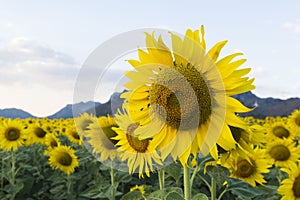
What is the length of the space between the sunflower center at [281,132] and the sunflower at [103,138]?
344 cm

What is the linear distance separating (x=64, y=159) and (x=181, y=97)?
4103mm

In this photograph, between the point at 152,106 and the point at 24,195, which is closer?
the point at 152,106

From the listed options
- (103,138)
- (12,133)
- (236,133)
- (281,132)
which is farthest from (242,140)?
(12,133)

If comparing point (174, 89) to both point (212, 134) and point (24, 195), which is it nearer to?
point (212, 134)

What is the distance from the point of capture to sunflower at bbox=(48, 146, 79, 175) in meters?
5.42

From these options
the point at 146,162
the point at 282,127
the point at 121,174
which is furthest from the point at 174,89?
the point at 282,127

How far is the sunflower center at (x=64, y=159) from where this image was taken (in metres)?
5.41

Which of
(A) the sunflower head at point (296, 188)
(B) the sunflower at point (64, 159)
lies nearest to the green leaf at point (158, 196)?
(A) the sunflower head at point (296, 188)

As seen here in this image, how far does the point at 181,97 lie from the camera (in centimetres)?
158

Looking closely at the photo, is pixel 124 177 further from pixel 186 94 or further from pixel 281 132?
pixel 281 132

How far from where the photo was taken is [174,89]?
1.59 m

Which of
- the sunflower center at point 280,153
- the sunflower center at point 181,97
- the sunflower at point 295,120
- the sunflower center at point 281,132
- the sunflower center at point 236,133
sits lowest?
the sunflower center at point 280,153

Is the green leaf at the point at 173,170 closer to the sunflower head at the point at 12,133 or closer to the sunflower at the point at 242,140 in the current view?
the sunflower at the point at 242,140

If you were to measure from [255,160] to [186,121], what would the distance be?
1.90m
